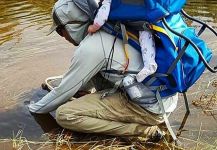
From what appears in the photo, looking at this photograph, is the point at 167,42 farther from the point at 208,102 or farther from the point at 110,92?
the point at 208,102

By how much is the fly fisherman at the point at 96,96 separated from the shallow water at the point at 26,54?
436mm

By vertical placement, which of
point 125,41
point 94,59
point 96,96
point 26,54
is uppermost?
point 125,41

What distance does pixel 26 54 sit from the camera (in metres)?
5.65

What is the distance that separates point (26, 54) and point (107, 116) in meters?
2.42

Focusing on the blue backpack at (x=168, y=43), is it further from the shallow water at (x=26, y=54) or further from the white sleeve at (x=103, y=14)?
the shallow water at (x=26, y=54)

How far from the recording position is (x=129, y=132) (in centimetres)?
357

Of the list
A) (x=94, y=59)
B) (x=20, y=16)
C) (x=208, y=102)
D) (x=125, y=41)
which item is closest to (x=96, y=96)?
(x=94, y=59)

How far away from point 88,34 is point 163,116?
881 mm

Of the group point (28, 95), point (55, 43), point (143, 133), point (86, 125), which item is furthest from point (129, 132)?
point (55, 43)

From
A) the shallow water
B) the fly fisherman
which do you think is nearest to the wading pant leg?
the fly fisherman

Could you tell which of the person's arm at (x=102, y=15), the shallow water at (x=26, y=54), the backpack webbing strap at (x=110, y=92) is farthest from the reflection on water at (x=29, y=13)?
the person's arm at (x=102, y=15)

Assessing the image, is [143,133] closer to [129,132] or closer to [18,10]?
[129,132]

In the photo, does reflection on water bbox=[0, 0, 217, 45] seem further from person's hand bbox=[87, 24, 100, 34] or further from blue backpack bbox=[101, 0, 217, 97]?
blue backpack bbox=[101, 0, 217, 97]

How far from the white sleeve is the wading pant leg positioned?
62 centimetres
